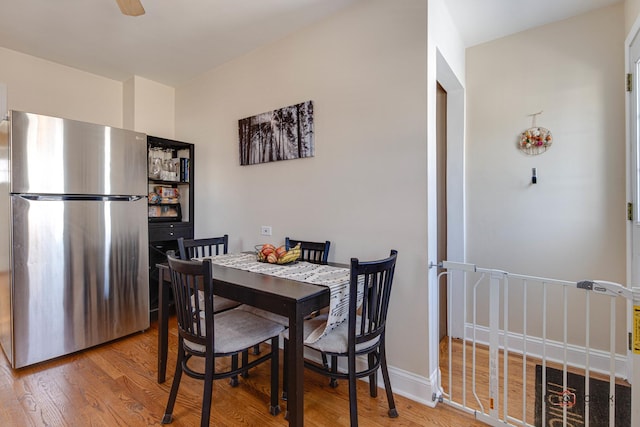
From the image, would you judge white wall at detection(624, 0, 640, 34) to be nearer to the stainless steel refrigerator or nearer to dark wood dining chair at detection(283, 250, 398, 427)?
dark wood dining chair at detection(283, 250, 398, 427)

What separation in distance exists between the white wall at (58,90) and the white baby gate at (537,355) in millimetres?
3769

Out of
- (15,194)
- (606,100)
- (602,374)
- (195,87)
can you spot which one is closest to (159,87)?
(195,87)

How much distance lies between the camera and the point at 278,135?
2633 millimetres

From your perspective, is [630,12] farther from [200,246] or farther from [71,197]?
[71,197]

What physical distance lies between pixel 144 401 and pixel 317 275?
4.33ft

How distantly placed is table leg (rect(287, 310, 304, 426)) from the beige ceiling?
2170mm

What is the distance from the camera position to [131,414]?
1.77m

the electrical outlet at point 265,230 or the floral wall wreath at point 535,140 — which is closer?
the floral wall wreath at point 535,140

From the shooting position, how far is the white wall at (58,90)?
281 cm

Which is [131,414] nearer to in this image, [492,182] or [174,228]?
[174,228]

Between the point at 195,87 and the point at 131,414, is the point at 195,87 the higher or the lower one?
the higher one

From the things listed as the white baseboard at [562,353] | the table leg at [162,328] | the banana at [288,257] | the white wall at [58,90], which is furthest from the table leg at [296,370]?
the white wall at [58,90]

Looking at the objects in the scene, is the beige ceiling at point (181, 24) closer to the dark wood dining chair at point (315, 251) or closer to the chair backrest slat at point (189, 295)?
the dark wood dining chair at point (315, 251)

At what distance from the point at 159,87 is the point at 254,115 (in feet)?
5.20
